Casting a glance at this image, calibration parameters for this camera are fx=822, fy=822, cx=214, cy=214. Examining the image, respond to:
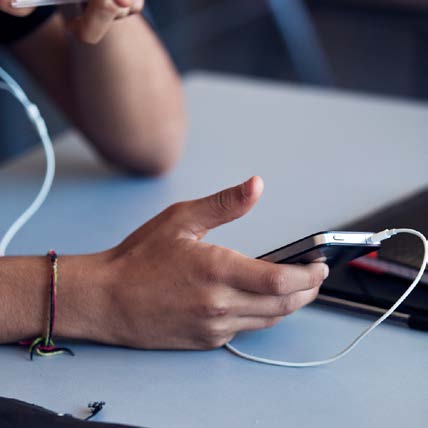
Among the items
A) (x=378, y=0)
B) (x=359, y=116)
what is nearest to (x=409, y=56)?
(x=378, y=0)

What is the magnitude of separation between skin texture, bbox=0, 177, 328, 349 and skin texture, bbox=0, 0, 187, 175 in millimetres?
437

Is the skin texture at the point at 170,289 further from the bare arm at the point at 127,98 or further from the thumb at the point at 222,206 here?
the bare arm at the point at 127,98

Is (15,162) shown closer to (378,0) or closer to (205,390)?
(205,390)

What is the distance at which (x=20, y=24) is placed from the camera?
119 cm

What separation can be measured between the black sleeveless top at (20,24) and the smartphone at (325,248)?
66 centimetres

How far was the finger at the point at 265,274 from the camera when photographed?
2.24 feet

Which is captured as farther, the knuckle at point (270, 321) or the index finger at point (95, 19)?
the index finger at point (95, 19)

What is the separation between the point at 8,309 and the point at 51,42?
0.66 m

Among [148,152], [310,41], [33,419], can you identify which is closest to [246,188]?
[33,419]

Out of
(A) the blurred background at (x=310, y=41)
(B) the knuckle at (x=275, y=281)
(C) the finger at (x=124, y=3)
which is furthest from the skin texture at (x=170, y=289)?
(A) the blurred background at (x=310, y=41)

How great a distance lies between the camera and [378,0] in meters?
3.54

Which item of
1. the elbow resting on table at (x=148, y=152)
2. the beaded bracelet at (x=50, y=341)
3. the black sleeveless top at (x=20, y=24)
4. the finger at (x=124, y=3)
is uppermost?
the black sleeveless top at (x=20, y=24)

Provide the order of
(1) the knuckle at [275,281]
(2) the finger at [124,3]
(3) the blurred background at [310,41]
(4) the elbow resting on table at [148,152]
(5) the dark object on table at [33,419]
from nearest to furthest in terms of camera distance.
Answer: (5) the dark object on table at [33,419], (1) the knuckle at [275,281], (2) the finger at [124,3], (4) the elbow resting on table at [148,152], (3) the blurred background at [310,41]

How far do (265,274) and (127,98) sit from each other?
0.60 m
